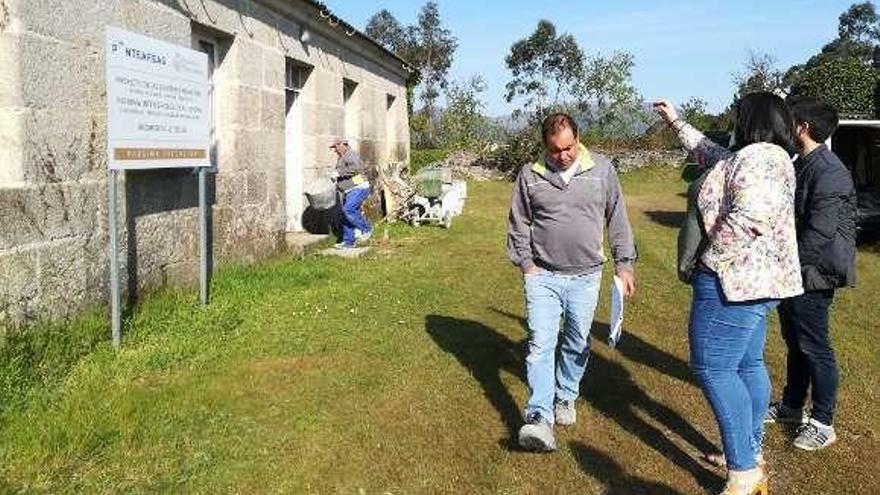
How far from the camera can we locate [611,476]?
3.92 m

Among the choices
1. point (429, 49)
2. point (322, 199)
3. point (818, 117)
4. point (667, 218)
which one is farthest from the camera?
point (429, 49)

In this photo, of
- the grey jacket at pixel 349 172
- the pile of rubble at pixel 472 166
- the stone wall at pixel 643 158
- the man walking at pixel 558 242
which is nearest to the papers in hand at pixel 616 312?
the man walking at pixel 558 242

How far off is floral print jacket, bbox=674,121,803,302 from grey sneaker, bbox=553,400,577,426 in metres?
1.53

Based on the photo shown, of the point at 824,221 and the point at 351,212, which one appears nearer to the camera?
the point at 824,221

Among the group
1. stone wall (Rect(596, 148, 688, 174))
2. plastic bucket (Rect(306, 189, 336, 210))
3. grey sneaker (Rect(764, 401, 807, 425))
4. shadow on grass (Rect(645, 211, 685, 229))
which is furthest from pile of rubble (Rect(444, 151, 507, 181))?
grey sneaker (Rect(764, 401, 807, 425))

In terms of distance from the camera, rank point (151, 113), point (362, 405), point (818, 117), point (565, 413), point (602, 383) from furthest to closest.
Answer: point (151, 113) → point (602, 383) → point (362, 405) → point (565, 413) → point (818, 117)

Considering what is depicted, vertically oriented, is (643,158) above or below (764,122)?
above

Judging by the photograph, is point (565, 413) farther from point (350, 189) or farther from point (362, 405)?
point (350, 189)

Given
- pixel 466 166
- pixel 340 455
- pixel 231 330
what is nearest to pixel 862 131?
pixel 231 330

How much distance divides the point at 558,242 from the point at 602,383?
4.96 feet

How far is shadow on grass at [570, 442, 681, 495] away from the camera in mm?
3768

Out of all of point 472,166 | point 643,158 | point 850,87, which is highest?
point 850,87

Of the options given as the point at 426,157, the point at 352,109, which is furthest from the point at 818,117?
the point at 426,157

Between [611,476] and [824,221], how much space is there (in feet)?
5.50
